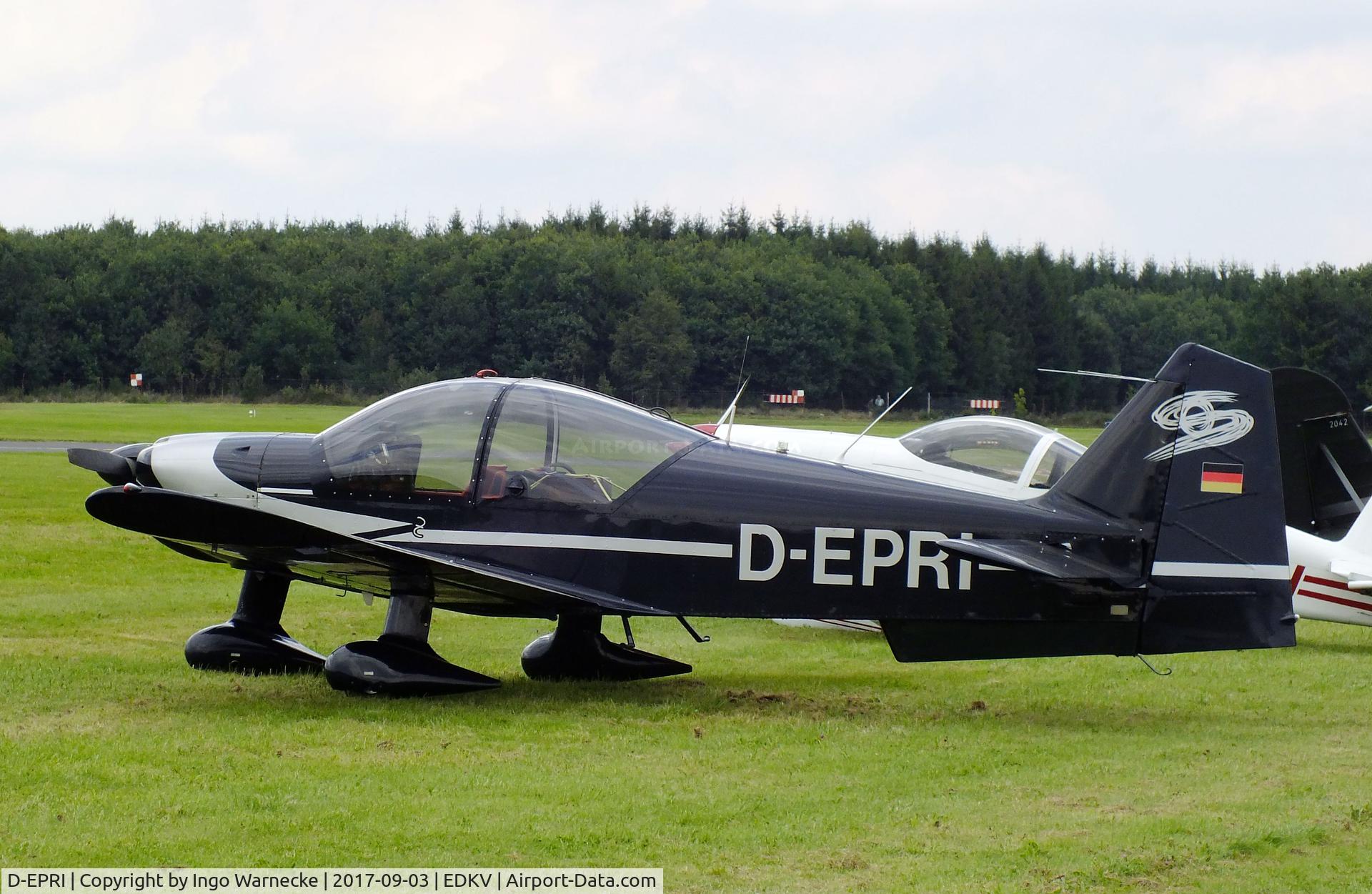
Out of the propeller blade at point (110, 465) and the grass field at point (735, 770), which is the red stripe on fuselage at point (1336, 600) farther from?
the propeller blade at point (110, 465)

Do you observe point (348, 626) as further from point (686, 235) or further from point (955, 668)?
point (686, 235)

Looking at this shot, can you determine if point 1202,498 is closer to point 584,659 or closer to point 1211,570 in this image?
point 1211,570

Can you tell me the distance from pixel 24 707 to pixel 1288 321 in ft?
258

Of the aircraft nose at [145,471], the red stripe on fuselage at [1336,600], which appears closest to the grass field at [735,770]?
the red stripe on fuselage at [1336,600]

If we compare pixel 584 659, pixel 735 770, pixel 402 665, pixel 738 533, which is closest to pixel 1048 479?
pixel 738 533

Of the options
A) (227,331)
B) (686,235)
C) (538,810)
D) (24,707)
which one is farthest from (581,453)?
(686,235)

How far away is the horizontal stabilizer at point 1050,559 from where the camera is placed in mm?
7492

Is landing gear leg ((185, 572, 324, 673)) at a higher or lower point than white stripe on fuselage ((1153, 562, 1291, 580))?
lower

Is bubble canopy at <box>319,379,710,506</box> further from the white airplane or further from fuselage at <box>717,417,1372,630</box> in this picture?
fuselage at <box>717,417,1372,630</box>

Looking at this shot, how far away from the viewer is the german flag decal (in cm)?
780

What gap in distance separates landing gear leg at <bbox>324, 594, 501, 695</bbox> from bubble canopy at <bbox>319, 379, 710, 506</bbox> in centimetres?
71

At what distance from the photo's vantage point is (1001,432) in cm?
1095

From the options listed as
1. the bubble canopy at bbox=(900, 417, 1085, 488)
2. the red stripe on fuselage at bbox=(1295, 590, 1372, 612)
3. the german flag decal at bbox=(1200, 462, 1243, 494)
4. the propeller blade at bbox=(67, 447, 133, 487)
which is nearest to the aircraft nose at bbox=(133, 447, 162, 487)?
the propeller blade at bbox=(67, 447, 133, 487)

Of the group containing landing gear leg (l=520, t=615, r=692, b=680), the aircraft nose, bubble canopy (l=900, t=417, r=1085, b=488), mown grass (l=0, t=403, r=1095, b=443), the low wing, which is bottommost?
mown grass (l=0, t=403, r=1095, b=443)
